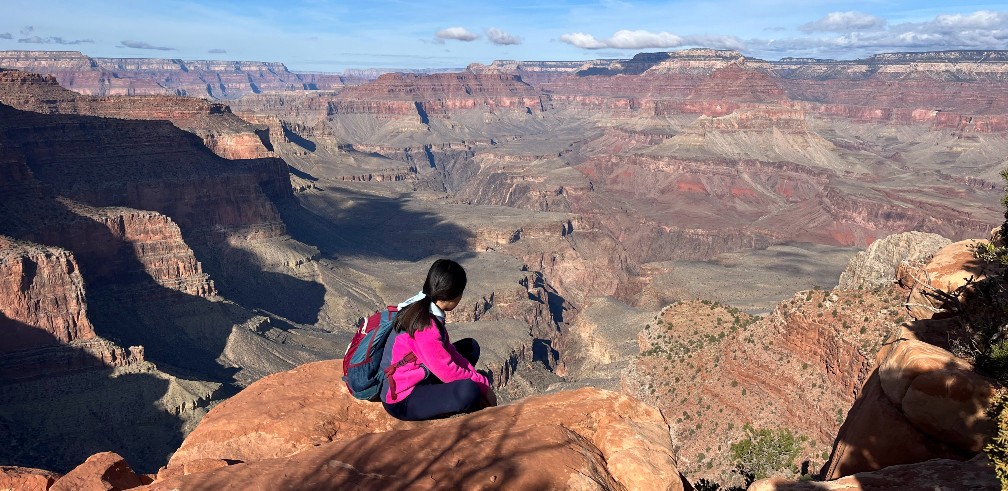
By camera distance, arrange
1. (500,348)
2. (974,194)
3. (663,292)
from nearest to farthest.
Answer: (500,348), (663,292), (974,194)

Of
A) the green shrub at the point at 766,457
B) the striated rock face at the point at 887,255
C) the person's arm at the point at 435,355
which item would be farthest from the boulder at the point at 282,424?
the striated rock face at the point at 887,255

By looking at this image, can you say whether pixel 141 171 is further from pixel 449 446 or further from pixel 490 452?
pixel 490 452

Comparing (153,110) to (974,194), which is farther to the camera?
(974,194)

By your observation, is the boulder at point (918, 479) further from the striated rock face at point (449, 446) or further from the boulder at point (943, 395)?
the striated rock face at point (449, 446)

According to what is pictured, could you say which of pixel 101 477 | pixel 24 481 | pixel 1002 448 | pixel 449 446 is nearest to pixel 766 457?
pixel 1002 448

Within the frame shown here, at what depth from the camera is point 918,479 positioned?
11000mm

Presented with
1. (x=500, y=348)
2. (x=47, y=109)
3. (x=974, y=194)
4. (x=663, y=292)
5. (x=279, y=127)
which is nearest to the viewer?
(x=500, y=348)

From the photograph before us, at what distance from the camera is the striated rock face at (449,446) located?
27.9 ft

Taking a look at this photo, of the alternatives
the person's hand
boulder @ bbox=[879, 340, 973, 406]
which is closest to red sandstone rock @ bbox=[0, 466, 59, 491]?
the person's hand

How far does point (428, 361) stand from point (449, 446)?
1845mm

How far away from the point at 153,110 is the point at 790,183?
504 feet

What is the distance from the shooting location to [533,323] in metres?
98.1

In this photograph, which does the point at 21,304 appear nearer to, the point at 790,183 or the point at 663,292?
the point at 663,292

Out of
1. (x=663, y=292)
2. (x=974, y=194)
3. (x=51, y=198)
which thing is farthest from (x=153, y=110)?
(x=974, y=194)
